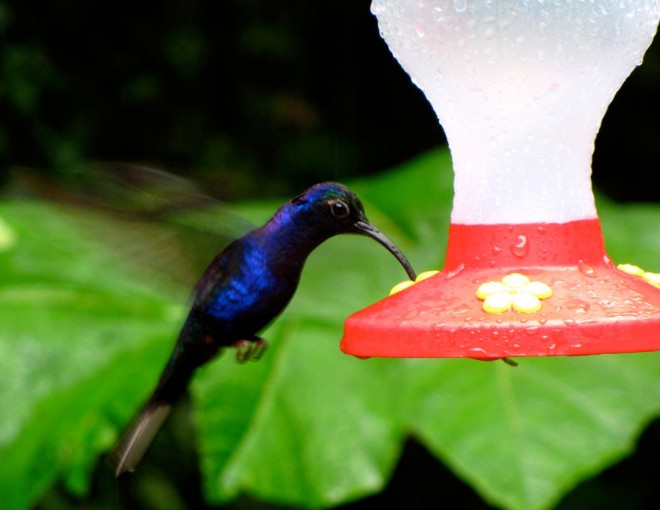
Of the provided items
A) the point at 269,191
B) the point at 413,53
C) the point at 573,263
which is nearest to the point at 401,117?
the point at 269,191

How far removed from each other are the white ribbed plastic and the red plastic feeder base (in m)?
0.07

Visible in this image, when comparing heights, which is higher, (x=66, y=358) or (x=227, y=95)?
(x=227, y=95)

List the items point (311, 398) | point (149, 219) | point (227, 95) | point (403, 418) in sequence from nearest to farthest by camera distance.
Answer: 1. point (149, 219)
2. point (403, 418)
3. point (311, 398)
4. point (227, 95)

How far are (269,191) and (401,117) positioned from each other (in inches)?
32.7

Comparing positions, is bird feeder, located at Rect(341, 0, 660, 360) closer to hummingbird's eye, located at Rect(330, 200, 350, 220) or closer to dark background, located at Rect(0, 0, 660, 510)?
hummingbird's eye, located at Rect(330, 200, 350, 220)

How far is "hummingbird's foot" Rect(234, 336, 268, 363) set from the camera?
211cm

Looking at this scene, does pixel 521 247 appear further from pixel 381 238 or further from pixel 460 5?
pixel 460 5

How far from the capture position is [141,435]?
226cm

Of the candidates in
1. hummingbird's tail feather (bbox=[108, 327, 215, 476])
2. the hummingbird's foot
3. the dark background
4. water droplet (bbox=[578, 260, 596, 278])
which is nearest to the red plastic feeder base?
water droplet (bbox=[578, 260, 596, 278])

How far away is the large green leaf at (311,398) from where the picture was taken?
2998 millimetres

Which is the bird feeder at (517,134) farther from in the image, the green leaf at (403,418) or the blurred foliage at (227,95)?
the blurred foliage at (227,95)

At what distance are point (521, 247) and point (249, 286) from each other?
53cm

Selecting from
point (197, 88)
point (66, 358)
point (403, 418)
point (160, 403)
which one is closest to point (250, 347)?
point (160, 403)

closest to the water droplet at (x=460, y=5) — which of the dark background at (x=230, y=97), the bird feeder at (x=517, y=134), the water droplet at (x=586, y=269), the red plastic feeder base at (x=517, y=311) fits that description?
the bird feeder at (x=517, y=134)
